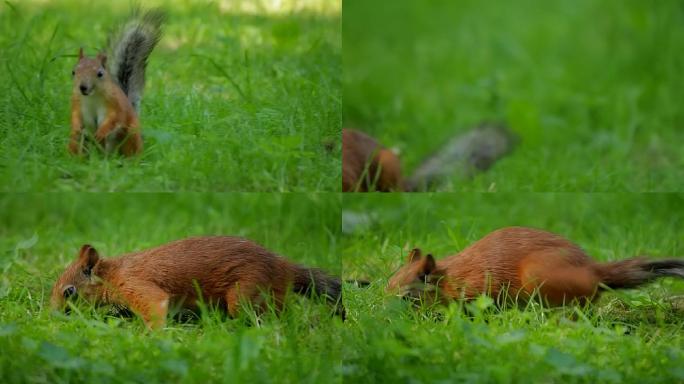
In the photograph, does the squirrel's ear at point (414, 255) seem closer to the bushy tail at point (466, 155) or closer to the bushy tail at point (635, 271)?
the bushy tail at point (635, 271)

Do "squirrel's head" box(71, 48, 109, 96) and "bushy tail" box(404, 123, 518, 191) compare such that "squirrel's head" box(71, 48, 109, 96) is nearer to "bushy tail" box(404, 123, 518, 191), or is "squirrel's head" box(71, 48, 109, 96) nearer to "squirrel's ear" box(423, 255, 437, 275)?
"squirrel's ear" box(423, 255, 437, 275)

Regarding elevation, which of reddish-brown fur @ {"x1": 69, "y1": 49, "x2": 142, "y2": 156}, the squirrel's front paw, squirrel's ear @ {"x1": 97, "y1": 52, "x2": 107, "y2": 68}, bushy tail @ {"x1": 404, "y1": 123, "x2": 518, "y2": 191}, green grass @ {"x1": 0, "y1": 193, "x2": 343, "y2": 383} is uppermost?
squirrel's ear @ {"x1": 97, "y1": 52, "x2": 107, "y2": 68}

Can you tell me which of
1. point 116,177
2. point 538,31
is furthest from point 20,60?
point 538,31

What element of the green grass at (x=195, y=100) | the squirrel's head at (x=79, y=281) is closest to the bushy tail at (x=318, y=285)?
the green grass at (x=195, y=100)

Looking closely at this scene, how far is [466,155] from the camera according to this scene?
4.83 meters

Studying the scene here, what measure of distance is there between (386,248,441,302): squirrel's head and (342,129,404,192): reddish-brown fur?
1.52ft

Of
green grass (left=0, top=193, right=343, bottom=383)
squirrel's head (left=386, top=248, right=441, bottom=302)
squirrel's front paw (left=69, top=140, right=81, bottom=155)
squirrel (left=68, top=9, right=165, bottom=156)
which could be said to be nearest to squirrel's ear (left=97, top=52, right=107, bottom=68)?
squirrel (left=68, top=9, right=165, bottom=156)

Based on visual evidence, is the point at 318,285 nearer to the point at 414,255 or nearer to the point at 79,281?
the point at 414,255

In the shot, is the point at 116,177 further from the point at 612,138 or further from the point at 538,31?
the point at 538,31

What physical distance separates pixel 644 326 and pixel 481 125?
2.07 meters

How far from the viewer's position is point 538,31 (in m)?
7.48

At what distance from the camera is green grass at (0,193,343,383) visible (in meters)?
3.07

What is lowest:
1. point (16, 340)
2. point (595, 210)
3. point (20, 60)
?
point (16, 340)

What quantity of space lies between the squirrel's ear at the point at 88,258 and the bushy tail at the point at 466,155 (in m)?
1.32
